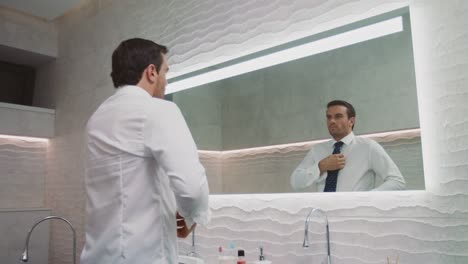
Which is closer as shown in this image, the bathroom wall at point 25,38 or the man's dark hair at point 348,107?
the man's dark hair at point 348,107

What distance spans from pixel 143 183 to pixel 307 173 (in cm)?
73

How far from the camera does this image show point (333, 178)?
1484mm

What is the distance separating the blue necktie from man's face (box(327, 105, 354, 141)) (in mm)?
29

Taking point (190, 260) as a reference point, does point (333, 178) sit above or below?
above

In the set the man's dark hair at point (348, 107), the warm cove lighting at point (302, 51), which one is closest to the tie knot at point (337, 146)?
the man's dark hair at point (348, 107)

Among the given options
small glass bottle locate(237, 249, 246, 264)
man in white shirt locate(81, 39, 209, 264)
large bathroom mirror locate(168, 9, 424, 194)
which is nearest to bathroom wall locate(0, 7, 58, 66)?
large bathroom mirror locate(168, 9, 424, 194)

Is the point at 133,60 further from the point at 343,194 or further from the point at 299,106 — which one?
the point at 343,194

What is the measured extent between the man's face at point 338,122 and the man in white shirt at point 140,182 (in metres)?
0.66

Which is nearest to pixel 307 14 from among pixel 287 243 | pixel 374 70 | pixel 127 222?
pixel 374 70

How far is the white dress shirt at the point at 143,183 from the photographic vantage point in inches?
41.4

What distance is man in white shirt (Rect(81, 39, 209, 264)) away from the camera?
3.46 ft

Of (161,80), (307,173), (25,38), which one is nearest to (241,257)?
(307,173)

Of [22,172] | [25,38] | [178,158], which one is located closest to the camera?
[178,158]

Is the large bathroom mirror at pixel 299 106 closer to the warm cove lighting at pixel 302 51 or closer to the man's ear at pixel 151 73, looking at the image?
the warm cove lighting at pixel 302 51
